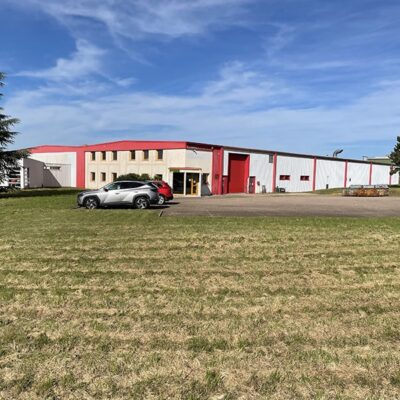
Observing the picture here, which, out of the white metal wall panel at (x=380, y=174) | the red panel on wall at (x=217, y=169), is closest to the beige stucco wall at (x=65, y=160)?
the red panel on wall at (x=217, y=169)

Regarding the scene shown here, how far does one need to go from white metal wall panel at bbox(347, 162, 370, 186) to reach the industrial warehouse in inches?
6.6

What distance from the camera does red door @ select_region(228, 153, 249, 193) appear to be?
48125 millimetres

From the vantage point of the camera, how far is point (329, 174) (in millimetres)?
64500

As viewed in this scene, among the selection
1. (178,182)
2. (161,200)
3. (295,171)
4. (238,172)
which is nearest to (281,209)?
(161,200)

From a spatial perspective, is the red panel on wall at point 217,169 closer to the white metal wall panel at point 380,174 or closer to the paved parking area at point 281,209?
the paved parking area at point 281,209

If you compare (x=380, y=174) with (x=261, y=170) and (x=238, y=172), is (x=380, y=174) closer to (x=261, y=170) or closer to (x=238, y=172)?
(x=261, y=170)

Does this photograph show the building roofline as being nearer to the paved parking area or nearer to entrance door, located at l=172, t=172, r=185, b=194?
entrance door, located at l=172, t=172, r=185, b=194

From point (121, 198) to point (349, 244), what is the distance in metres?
13.7

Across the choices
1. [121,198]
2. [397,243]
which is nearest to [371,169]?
[121,198]

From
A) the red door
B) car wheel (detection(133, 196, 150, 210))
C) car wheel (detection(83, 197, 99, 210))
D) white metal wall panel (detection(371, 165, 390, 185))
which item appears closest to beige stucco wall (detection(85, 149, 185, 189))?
the red door

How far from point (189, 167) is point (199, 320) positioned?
125ft

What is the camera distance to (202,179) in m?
44.0

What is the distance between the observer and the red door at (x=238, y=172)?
48.1 m

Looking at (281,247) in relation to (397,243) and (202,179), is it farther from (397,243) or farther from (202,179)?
(202,179)
